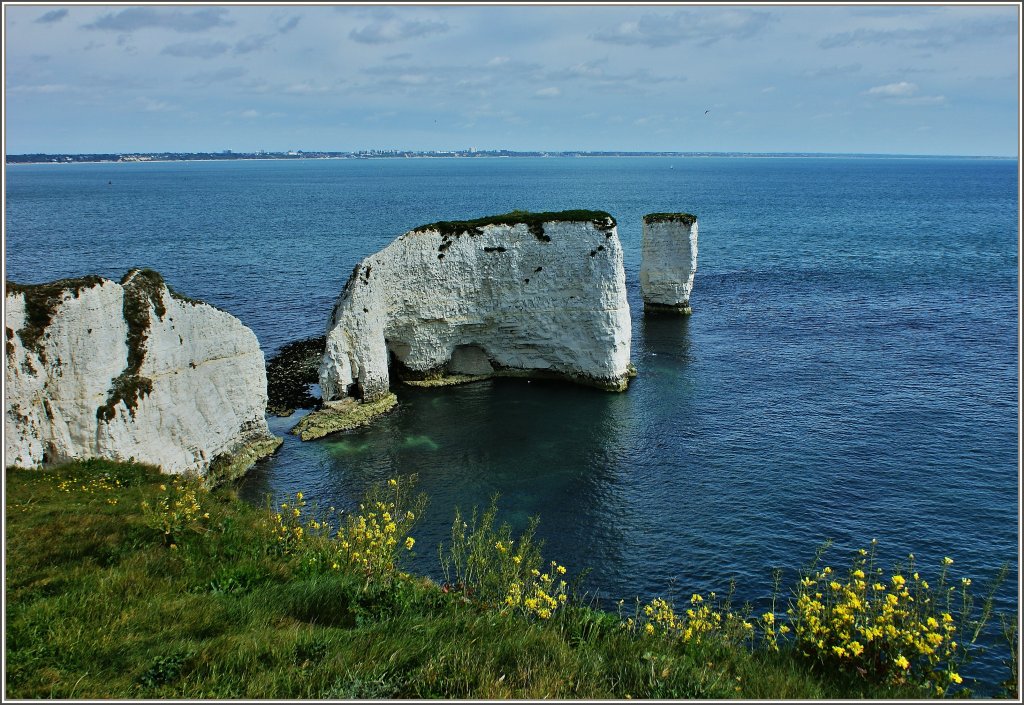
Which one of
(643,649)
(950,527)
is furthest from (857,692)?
(950,527)

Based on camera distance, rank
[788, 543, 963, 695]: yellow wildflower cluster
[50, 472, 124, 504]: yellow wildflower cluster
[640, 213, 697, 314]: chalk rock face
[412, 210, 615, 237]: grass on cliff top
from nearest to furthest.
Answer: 1. [788, 543, 963, 695]: yellow wildflower cluster
2. [50, 472, 124, 504]: yellow wildflower cluster
3. [412, 210, 615, 237]: grass on cliff top
4. [640, 213, 697, 314]: chalk rock face

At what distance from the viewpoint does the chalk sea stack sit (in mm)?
44844

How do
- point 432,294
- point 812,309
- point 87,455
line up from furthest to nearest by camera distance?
point 812,309 → point 432,294 → point 87,455

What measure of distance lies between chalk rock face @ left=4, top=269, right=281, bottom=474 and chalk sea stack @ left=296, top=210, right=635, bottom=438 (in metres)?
11.1

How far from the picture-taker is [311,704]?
877 cm

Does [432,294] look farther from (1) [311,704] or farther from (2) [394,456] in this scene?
(1) [311,704]

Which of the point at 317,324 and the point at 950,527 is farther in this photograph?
the point at 317,324

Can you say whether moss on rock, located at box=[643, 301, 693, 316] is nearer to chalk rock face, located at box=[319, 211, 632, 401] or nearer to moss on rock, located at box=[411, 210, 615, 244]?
chalk rock face, located at box=[319, 211, 632, 401]

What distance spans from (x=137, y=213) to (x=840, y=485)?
151m

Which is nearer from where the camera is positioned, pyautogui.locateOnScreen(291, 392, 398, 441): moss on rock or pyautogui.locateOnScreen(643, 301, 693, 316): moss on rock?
pyautogui.locateOnScreen(291, 392, 398, 441): moss on rock

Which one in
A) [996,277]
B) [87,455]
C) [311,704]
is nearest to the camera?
[311,704]

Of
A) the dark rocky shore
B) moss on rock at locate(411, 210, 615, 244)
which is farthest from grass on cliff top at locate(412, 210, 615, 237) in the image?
the dark rocky shore

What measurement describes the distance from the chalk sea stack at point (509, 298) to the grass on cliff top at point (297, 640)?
29314 millimetres

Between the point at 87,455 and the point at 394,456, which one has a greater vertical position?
the point at 87,455
